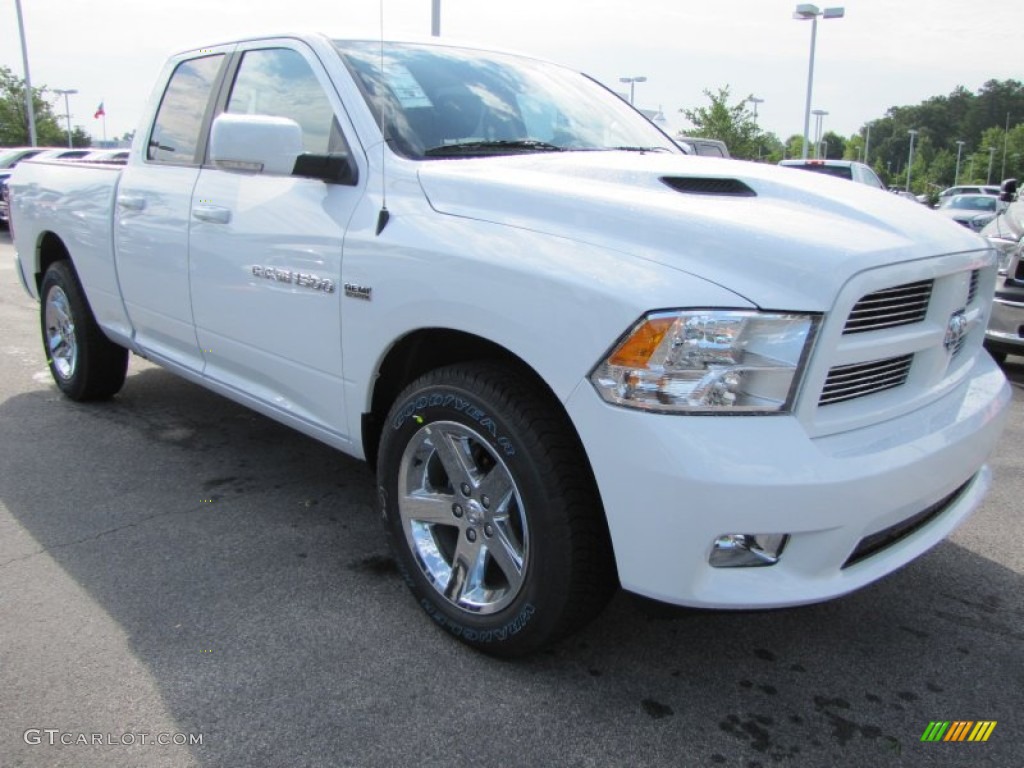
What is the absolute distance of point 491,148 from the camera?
118 inches

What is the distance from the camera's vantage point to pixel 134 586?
9.68ft

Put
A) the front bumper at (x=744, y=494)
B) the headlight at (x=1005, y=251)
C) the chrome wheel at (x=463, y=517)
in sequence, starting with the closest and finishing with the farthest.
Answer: the front bumper at (x=744, y=494) < the chrome wheel at (x=463, y=517) < the headlight at (x=1005, y=251)

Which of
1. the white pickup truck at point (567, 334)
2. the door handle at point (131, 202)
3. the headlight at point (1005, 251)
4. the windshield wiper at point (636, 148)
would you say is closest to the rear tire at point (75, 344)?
the door handle at point (131, 202)

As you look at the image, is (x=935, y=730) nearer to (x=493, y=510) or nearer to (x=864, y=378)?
(x=864, y=378)

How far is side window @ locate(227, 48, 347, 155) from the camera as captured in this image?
122 inches

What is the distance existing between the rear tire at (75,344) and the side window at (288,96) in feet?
5.98

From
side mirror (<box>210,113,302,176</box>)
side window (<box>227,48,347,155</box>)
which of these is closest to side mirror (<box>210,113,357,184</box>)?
side mirror (<box>210,113,302,176</box>)

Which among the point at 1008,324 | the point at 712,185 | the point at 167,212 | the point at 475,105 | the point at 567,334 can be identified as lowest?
the point at 1008,324

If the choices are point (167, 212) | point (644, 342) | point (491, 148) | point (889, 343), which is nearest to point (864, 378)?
point (889, 343)

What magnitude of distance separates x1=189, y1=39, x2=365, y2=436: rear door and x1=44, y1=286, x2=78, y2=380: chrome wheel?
1803 mm

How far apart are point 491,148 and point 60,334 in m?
3.50

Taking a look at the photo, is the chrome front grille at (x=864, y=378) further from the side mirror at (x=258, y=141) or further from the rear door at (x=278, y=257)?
the side mirror at (x=258, y=141)

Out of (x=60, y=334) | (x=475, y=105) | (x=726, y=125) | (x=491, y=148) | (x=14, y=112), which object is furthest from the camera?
(x=14, y=112)

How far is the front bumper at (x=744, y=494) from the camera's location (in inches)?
75.9
